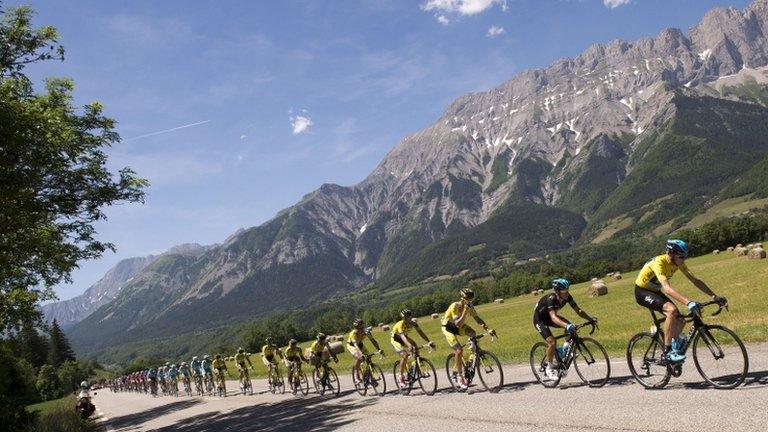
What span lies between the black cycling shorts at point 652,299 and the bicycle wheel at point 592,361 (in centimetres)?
182

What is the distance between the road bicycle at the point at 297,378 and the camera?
965 inches

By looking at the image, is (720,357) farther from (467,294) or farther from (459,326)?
(459,326)

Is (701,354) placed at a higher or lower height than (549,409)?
higher

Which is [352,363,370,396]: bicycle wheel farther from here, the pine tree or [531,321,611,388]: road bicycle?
the pine tree

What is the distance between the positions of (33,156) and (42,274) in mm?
7893

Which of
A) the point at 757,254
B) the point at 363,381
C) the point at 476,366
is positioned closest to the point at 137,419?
the point at 363,381

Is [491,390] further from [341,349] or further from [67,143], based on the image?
[341,349]

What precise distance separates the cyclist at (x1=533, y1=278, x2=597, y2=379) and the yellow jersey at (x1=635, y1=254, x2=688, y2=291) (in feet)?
6.20

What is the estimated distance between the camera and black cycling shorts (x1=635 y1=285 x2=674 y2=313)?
1062cm

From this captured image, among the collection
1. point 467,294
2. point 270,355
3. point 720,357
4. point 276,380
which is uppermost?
point 467,294

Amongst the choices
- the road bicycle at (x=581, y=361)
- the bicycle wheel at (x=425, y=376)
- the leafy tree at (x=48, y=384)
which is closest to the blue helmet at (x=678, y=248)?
Result: the road bicycle at (x=581, y=361)

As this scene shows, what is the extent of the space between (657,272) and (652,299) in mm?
654

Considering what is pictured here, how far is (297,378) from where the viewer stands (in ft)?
81.6

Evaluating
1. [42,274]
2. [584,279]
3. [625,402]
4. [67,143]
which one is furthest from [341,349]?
[584,279]
